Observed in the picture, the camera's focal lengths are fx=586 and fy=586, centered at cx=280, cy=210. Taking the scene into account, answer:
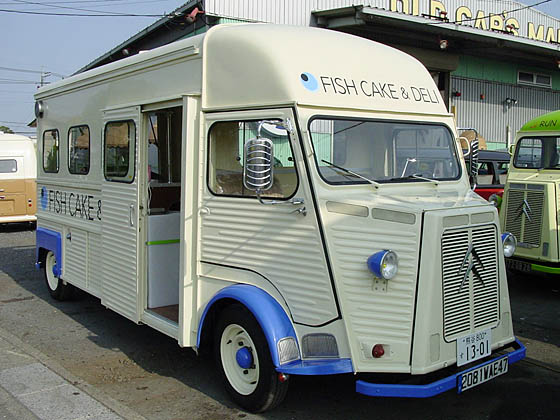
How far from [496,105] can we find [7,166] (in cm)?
1595

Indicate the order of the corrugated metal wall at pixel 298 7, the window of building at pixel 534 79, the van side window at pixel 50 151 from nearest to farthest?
the van side window at pixel 50 151 < the corrugated metal wall at pixel 298 7 < the window of building at pixel 534 79

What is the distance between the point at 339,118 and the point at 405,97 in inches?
29.9

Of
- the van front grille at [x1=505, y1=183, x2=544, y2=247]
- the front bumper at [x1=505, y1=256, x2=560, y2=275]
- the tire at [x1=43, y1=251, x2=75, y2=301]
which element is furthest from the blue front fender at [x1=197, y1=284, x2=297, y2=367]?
the van front grille at [x1=505, y1=183, x2=544, y2=247]

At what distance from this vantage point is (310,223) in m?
4.09

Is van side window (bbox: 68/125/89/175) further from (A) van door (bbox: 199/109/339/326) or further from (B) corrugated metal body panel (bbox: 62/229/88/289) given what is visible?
(A) van door (bbox: 199/109/339/326)

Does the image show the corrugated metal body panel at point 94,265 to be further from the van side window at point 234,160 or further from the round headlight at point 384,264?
the round headlight at point 384,264

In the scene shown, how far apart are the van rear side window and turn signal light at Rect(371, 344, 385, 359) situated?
14.4 m

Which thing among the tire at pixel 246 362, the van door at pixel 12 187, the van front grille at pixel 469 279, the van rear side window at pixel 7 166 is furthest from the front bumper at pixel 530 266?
the van rear side window at pixel 7 166

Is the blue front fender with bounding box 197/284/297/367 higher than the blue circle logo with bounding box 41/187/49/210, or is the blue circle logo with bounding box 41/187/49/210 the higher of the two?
the blue circle logo with bounding box 41/187/49/210

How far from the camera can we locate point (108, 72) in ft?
20.3

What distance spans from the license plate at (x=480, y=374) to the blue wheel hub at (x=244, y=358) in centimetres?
152

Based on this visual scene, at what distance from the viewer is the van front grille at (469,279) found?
13.0 ft

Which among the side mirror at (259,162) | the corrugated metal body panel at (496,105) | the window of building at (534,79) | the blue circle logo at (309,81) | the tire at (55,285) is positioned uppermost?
the window of building at (534,79)

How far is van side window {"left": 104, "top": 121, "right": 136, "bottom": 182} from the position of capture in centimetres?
576
